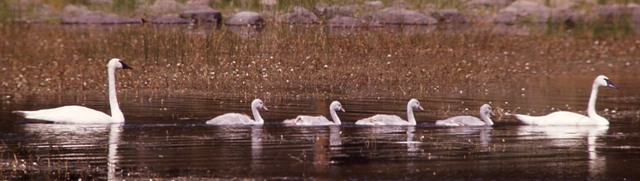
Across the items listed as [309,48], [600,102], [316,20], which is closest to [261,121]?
[600,102]

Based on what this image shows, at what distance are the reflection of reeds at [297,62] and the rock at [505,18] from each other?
10984 mm

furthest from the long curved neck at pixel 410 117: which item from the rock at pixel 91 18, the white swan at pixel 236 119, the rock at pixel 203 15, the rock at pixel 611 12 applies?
the rock at pixel 91 18

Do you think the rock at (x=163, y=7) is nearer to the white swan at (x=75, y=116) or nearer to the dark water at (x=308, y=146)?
the dark water at (x=308, y=146)

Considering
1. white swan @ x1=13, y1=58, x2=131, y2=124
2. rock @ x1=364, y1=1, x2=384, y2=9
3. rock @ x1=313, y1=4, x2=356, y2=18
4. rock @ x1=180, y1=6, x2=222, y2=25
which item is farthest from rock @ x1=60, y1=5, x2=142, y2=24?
white swan @ x1=13, y1=58, x2=131, y2=124

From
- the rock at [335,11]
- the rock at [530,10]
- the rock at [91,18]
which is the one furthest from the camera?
the rock at [530,10]

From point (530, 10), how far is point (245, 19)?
36.1 feet

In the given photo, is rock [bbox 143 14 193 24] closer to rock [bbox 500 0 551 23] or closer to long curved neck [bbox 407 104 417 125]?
rock [bbox 500 0 551 23]

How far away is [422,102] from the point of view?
2164 cm

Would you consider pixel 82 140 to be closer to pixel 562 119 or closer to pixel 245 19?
pixel 562 119

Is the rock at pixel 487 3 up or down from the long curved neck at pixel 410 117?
up

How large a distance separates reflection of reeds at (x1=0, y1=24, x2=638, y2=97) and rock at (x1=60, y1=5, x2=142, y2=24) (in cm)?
987

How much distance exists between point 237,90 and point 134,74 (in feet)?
9.05

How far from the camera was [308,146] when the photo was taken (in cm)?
1576

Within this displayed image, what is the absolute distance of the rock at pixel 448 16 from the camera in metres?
44.4
